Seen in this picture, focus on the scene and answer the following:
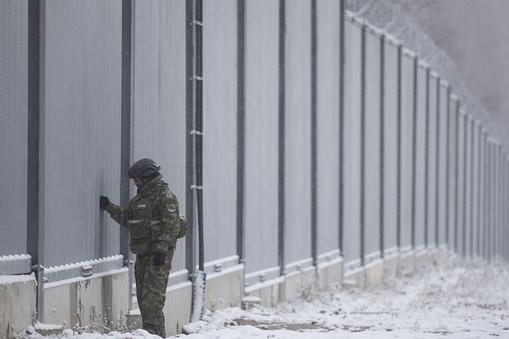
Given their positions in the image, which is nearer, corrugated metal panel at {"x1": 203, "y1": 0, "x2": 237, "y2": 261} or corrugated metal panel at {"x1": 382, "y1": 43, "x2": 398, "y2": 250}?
corrugated metal panel at {"x1": 203, "y1": 0, "x2": 237, "y2": 261}

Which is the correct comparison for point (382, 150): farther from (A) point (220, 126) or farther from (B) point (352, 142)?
(A) point (220, 126)

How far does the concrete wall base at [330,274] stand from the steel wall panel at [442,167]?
17.4 meters

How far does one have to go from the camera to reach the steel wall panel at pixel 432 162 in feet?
136

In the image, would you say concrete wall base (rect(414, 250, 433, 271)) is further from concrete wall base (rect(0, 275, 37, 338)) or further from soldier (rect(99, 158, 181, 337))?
concrete wall base (rect(0, 275, 37, 338))

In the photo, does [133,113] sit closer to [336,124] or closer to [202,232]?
[202,232]

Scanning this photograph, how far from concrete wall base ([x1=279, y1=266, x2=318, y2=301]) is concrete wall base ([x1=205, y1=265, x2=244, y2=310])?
2842mm

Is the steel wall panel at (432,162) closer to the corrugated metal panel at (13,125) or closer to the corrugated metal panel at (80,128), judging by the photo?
the corrugated metal panel at (80,128)

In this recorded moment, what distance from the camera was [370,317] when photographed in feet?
61.0

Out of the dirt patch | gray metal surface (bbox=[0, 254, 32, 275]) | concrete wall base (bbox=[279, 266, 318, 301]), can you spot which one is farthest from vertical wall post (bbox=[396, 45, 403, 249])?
gray metal surface (bbox=[0, 254, 32, 275])

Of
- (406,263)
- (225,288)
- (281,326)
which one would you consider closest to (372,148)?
(406,263)

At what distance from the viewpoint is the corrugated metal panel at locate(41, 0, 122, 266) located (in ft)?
39.2

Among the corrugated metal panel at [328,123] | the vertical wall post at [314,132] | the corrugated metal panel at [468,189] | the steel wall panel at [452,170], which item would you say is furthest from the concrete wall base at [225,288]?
the corrugated metal panel at [468,189]

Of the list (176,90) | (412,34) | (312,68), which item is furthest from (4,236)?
(412,34)

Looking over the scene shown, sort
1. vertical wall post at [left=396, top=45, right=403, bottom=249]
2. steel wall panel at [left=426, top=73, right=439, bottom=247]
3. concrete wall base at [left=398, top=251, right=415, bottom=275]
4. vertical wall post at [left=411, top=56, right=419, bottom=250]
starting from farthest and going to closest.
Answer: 1. steel wall panel at [left=426, top=73, right=439, bottom=247]
2. vertical wall post at [left=411, top=56, right=419, bottom=250]
3. vertical wall post at [left=396, top=45, right=403, bottom=249]
4. concrete wall base at [left=398, top=251, right=415, bottom=275]
